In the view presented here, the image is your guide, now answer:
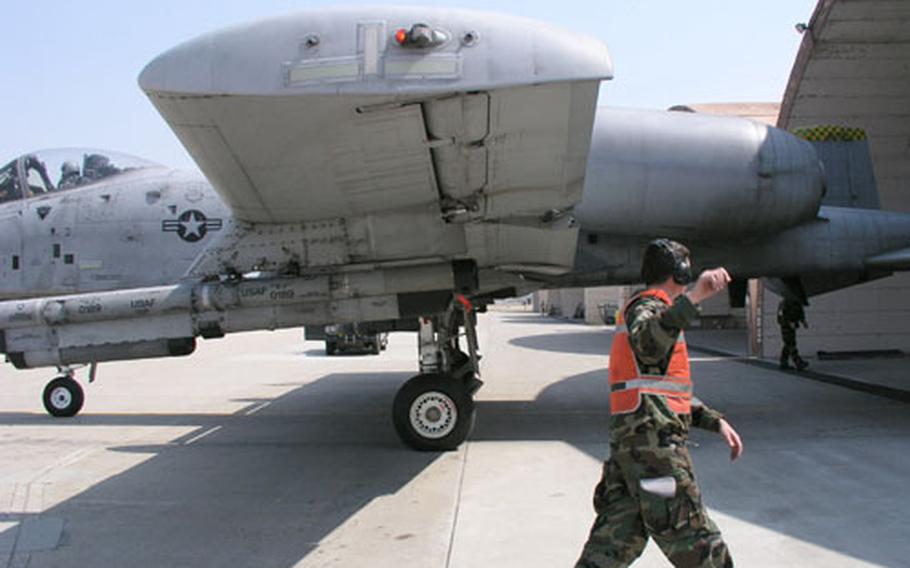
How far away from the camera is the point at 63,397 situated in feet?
30.5

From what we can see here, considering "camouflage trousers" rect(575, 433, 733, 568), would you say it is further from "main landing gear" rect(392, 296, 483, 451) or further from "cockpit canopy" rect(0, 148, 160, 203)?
"cockpit canopy" rect(0, 148, 160, 203)

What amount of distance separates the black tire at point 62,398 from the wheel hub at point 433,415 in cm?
507

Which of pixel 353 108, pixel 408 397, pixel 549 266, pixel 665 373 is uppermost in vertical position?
pixel 353 108

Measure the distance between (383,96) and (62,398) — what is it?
25.5ft

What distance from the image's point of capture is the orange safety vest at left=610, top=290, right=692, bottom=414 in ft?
9.70

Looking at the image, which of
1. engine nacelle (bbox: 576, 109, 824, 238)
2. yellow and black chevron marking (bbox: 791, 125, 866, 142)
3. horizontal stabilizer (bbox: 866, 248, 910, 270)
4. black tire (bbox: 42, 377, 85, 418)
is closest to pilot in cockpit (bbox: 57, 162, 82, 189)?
black tire (bbox: 42, 377, 85, 418)

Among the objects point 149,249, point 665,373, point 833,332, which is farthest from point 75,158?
point 833,332

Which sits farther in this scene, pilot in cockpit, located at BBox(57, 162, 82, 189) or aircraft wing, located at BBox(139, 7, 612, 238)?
pilot in cockpit, located at BBox(57, 162, 82, 189)

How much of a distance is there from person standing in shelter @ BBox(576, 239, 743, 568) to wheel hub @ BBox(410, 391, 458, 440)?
3.94 meters

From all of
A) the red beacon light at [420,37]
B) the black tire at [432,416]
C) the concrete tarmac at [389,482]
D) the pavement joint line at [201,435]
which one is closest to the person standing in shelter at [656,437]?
the concrete tarmac at [389,482]

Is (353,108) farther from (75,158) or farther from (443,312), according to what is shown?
(75,158)

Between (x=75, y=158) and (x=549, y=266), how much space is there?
5827mm

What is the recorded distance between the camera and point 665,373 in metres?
2.97

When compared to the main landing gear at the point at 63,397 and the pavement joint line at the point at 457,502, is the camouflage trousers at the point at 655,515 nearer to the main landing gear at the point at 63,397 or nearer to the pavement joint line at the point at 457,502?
the pavement joint line at the point at 457,502
